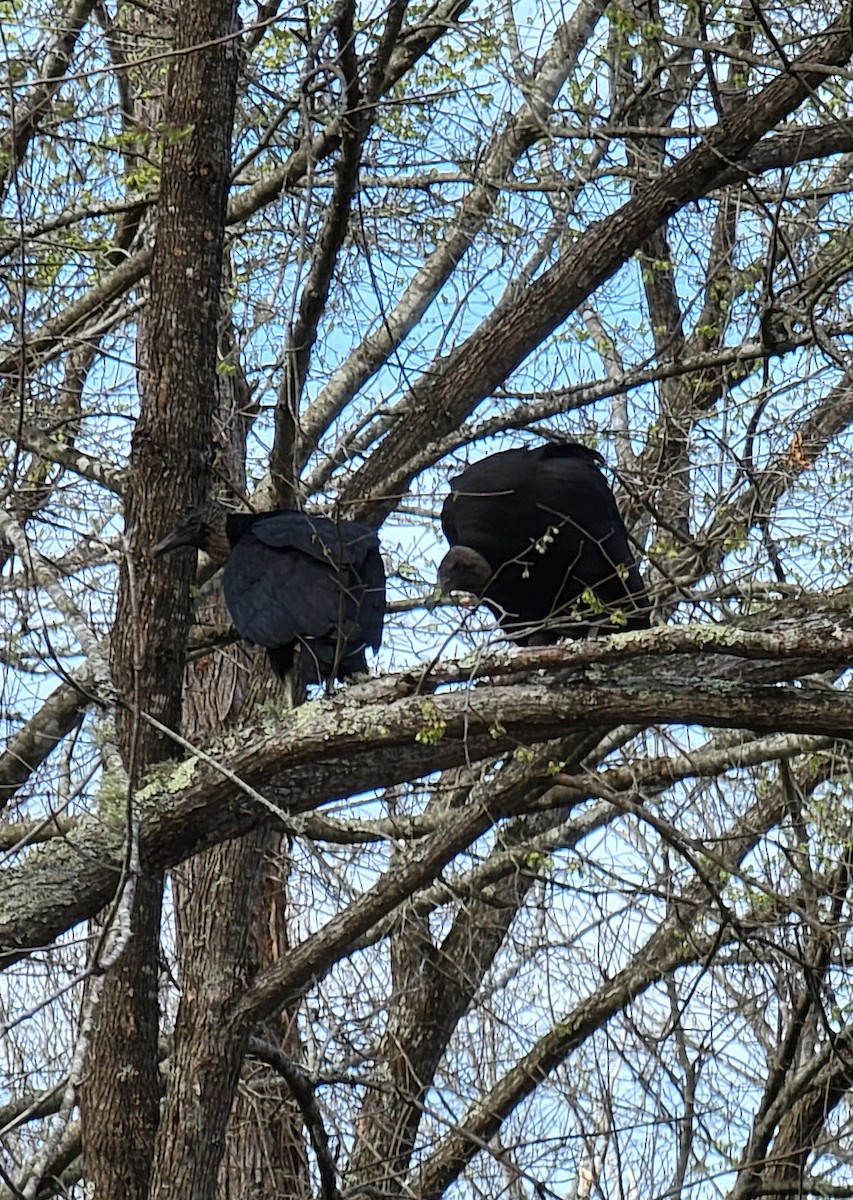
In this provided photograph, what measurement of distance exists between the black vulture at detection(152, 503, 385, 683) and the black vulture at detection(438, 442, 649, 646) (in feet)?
0.88

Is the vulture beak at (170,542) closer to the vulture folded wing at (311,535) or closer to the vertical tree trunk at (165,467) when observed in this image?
the vertical tree trunk at (165,467)

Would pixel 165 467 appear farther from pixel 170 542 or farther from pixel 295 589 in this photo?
pixel 295 589

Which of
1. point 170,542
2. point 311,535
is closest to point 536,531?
point 311,535

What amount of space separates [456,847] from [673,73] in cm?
283

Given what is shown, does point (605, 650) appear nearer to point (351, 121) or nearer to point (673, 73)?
point (351, 121)

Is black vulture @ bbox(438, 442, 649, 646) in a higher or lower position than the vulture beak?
higher

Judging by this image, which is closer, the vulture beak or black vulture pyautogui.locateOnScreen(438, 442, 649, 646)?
the vulture beak

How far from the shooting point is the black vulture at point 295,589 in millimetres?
4219

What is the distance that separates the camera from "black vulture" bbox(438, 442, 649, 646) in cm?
411

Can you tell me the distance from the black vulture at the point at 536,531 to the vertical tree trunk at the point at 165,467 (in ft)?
2.34

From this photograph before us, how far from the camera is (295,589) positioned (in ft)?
14.4

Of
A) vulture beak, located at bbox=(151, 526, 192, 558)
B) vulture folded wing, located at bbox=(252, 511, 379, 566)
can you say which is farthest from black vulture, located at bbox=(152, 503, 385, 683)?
vulture beak, located at bbox=(151, 526, 192, 558)

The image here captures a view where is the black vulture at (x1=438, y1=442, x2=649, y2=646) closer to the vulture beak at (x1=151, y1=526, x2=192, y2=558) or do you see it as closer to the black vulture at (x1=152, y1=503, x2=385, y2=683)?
the black vulture at (x1=152, y1=503, x2=385, y2=683)

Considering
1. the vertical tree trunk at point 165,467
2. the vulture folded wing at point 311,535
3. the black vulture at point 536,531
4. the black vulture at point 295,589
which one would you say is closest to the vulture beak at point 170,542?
the vertical tree trunk at point 165,467
